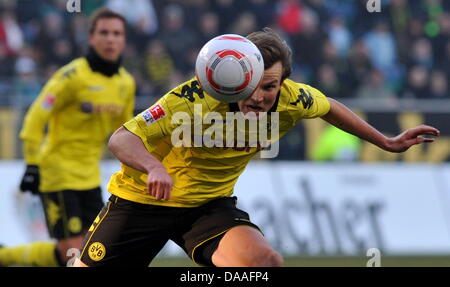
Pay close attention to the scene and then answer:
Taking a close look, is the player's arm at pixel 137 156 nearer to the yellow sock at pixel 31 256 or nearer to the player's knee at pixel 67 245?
the player's knee at pixel 67 245

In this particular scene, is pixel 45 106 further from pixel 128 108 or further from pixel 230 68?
pixel 230 68

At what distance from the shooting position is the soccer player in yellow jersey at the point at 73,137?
862 centimetres

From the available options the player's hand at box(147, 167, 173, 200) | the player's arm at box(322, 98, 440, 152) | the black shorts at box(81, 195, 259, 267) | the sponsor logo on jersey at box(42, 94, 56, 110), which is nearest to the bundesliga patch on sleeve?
the player's hand at box(147, 167, 173, 200)

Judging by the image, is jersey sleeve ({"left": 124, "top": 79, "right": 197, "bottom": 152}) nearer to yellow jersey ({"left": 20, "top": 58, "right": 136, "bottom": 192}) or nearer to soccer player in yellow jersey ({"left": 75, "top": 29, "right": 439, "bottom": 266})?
soccer player in yellow jersey ({"left": 75, "top": 29, "right": 439, "bottom": 266})

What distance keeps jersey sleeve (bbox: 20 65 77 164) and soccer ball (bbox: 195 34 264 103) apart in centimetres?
353

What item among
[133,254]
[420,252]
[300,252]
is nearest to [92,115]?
[133,254]

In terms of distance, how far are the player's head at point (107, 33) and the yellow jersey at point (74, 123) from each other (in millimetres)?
215

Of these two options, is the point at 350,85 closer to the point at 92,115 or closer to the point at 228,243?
the point at 92,115

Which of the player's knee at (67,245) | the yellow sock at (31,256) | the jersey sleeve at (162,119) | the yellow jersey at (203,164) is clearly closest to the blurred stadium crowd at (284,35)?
the yellow sock at (31,256)

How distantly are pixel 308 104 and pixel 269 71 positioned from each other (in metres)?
0.61

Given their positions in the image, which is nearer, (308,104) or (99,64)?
(308,104)

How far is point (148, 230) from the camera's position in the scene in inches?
233

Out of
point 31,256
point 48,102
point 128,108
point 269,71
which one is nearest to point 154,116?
point 269,71

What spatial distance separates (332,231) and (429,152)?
1.94 metres
